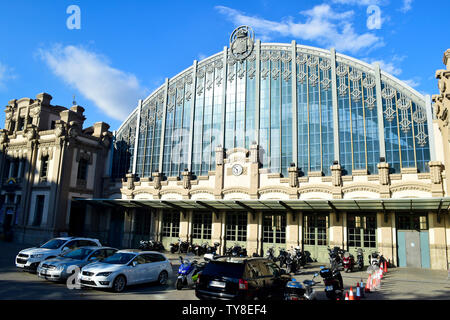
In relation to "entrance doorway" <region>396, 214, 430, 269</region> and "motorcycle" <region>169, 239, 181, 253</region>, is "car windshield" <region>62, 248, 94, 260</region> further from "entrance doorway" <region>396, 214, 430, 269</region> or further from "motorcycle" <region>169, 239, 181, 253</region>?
"entrance doorway" <region>396, 214, 430, 269</region>

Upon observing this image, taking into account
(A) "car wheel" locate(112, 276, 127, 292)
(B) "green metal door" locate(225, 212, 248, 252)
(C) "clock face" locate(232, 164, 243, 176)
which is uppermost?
(C) "clock face" locate(232, 164, 243, 176)

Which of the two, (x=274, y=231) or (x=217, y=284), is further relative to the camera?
(x=274, y=231)

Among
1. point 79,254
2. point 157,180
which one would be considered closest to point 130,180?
point 157,180

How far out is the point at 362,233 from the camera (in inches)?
911

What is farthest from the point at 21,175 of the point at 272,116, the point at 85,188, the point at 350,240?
the point at 350,240

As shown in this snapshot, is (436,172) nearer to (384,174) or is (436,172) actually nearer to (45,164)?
(384,174)

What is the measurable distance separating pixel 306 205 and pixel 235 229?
6731 millimetres

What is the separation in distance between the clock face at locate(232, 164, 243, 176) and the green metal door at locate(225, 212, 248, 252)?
3266 mm

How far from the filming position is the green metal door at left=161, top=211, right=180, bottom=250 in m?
29.8

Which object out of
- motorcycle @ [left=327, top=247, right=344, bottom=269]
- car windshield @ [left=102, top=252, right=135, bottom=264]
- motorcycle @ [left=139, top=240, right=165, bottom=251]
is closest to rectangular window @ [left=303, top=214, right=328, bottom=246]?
motorcycle @ [left=327, top=247, right=344, bottom=269]

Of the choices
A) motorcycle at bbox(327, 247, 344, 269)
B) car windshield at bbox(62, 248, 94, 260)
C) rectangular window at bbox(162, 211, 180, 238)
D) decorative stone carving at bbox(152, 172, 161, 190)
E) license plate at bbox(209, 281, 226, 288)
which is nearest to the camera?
license plate at bbox(209, 281, 226, 288)

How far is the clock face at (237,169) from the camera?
2756 centimetres

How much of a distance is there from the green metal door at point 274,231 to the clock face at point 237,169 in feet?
13.1

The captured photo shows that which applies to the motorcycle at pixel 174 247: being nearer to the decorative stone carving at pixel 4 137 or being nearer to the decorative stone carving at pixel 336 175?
the decorative stone carving at pixel 336 175
